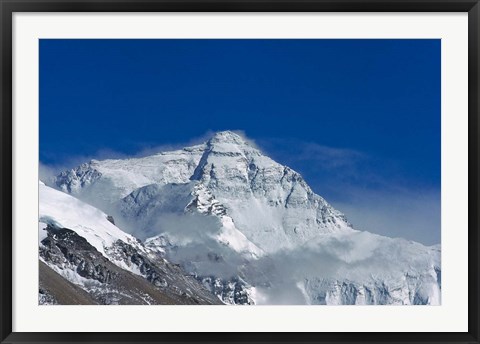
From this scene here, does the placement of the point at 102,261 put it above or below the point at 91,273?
above

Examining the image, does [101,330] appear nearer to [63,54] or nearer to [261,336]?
[261,336]

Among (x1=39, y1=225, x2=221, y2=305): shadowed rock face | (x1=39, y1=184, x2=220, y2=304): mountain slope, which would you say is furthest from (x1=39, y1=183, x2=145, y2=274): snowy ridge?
(x1=39, y1=225, x2=221, y2=305): shadowed rock face

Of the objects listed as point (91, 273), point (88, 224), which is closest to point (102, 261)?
point (91, 273)

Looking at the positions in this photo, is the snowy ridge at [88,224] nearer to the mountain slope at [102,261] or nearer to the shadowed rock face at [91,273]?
the mountain slope at [102,261]

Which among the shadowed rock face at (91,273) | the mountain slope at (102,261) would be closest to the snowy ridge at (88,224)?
the mountain slope at (102,261)

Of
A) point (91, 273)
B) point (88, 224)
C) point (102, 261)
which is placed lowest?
point (91, 273)

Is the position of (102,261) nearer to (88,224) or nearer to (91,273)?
(91,273)

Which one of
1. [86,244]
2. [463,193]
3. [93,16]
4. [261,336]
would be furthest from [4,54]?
[86,244]

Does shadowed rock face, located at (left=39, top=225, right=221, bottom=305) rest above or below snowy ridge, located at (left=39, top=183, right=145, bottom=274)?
below

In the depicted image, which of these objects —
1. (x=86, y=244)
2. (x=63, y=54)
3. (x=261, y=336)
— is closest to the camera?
(x=261, y=336)

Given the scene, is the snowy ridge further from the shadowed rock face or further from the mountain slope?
the shadowed rock face

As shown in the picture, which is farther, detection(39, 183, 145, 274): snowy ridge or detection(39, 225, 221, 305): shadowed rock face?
detection(39, 183, 145, 274): snowy ridge
